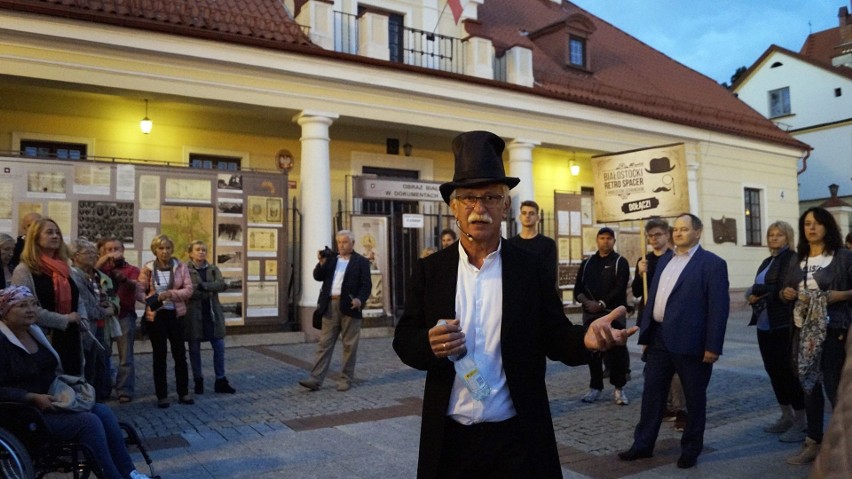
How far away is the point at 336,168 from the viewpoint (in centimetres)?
1512

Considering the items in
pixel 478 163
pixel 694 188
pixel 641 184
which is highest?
pixel 694 188

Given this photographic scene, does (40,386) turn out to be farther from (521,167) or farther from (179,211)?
(521,167)

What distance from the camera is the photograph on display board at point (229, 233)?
11.8 m

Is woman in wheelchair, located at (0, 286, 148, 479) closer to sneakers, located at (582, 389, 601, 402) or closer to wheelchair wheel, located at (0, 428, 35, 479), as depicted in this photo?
wheelchair wheel, located at (0, 428, 35, 479)

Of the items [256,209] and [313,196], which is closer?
[256,209]

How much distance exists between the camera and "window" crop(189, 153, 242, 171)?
13.7 meters

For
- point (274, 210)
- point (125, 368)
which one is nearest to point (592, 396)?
point (125, 368)

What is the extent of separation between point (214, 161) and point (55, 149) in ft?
9.72

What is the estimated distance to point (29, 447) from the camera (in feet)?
12.7

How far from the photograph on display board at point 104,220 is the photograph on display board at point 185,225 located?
0.54 m

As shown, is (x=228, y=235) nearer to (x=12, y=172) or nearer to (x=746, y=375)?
(x=12, y=172)

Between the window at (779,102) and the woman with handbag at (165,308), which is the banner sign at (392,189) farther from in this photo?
the window at (779,102)

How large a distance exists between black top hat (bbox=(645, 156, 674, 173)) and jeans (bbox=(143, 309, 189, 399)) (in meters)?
5.84

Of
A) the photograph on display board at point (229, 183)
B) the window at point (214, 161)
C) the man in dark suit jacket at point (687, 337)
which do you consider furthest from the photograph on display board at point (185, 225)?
the man in dark suit jacket at point (687, 337)
